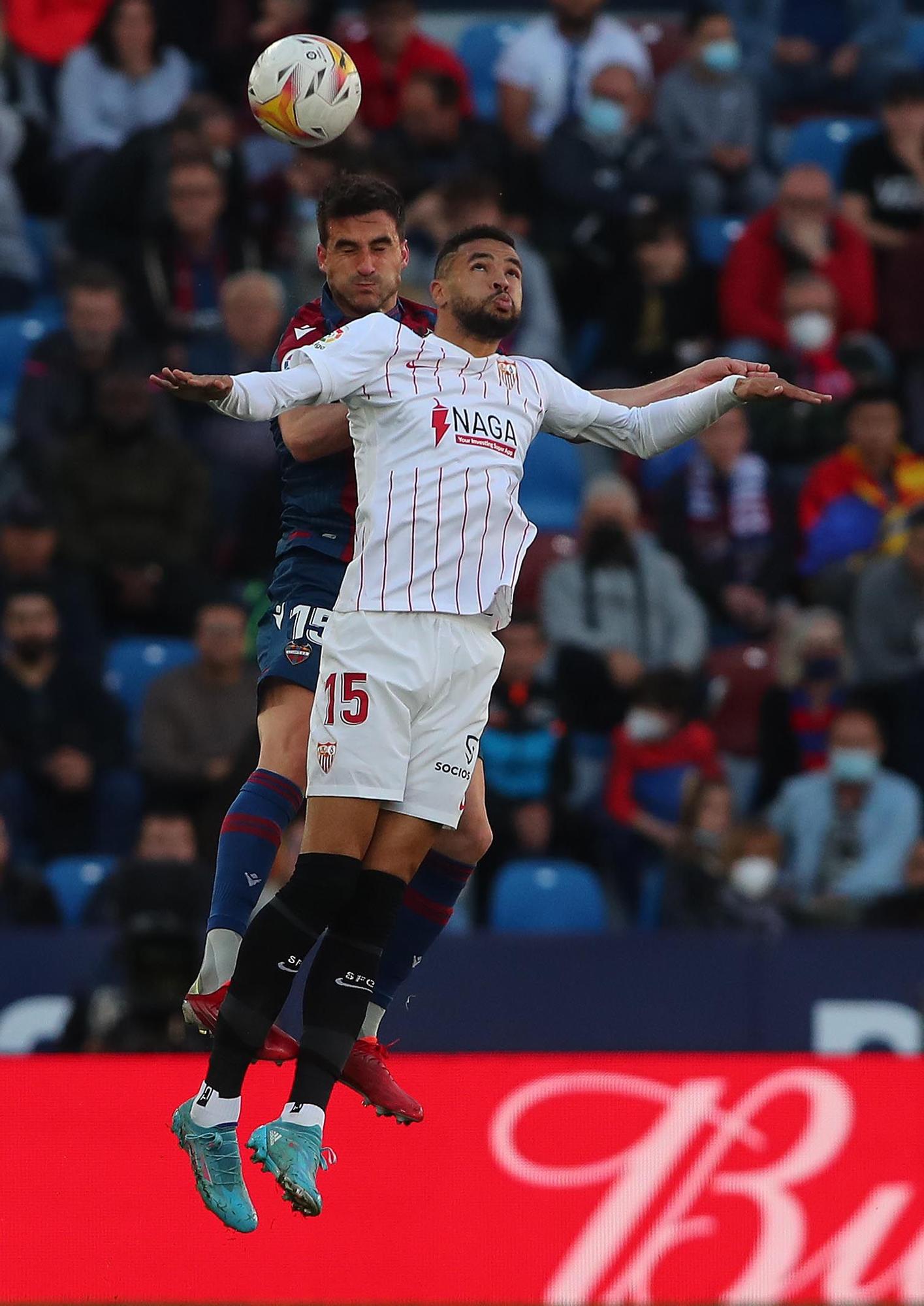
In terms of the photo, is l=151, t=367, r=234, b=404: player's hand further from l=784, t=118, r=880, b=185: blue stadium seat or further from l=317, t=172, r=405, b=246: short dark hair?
l=784, t=118, r=880, b=185: blue stadium seat

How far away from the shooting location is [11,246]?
1477 cm

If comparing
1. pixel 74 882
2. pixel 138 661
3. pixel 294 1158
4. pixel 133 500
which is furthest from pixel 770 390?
pixel 138 661

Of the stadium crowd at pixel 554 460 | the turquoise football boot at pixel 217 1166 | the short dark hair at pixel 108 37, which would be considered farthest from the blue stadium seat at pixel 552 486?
the turquoise football boot at pixel 217 1166

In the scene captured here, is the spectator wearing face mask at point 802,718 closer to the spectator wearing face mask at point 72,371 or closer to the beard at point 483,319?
the spectator wearing face mask at point 72,371

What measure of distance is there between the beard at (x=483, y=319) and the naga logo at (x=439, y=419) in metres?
0.27

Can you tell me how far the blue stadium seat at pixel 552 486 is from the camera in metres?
13.9

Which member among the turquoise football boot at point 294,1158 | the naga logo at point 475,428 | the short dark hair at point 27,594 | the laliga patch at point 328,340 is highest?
the laliga patch at point 328,340

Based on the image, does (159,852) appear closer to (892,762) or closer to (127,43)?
(892,762)

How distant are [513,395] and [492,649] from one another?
2.50 ft

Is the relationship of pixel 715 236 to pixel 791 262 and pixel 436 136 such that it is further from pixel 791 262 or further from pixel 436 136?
pixel 436 136

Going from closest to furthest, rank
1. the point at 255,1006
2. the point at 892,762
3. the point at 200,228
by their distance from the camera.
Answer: the point at 255,1006 → the point at 892,762 → the point at 200,228

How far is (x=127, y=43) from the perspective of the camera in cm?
1491

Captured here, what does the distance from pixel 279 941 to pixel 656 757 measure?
575 cm

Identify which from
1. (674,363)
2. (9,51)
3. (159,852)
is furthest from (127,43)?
(159,852)
